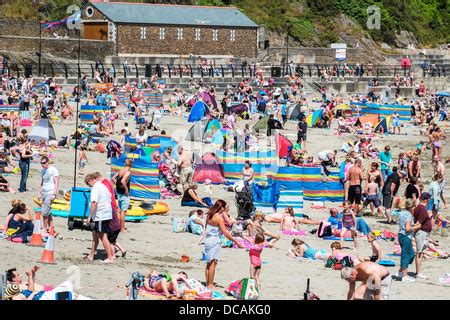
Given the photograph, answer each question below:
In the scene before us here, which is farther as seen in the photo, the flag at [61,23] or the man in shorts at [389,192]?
the flag at [61,23]

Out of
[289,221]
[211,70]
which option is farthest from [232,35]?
[289,221]

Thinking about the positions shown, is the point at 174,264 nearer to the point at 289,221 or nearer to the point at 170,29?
the point at 289,221

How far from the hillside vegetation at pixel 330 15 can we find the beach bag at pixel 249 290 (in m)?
37.1

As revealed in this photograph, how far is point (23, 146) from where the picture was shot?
2148cm

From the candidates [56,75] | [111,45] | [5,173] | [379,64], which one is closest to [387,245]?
[5,173]

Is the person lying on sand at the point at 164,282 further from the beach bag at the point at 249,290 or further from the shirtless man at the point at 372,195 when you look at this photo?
the shirtless man at the point at 372,195

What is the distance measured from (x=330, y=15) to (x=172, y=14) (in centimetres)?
1235

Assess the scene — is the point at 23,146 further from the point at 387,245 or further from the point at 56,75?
the point at 56,75

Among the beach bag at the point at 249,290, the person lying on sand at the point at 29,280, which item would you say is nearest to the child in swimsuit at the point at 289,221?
the beach bag at the point at 249,290

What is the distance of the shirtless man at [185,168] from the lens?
20.6 m

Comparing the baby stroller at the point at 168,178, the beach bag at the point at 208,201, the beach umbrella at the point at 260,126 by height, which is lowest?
the beach bag at the point at 208,201

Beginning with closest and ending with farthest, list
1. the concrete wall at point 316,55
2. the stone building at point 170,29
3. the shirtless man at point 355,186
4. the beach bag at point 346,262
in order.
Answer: the beach bag at point 346,262 → the shirtless man at point 355,186 → the stone building at point 170,29 → the concrete wall at point 316,55

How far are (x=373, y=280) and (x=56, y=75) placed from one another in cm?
2995

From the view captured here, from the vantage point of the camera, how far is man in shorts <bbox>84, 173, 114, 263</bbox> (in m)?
13.7
